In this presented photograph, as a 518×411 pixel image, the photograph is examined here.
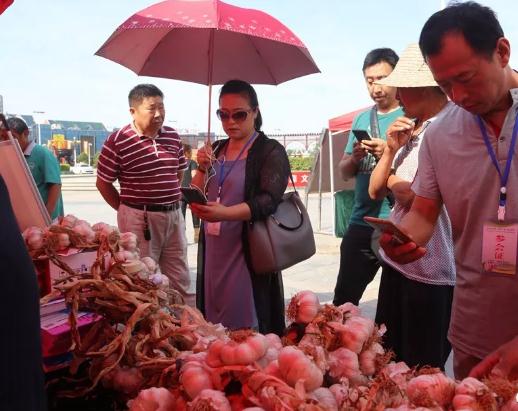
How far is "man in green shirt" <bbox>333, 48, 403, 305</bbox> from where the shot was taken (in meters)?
2.87

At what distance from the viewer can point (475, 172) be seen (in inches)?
59.4

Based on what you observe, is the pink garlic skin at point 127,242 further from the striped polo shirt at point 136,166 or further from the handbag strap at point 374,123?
the striped polo shirt at point 136,166

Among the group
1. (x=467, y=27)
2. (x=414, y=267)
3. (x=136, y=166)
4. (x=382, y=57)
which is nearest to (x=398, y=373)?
(x=467, y=27)

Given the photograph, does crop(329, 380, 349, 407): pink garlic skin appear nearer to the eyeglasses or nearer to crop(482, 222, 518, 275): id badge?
crop(482, 222, 518, 275): id badge

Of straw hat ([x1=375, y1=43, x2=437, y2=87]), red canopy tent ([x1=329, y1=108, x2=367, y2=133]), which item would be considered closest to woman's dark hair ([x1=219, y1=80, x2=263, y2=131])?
straw hat ([x1=375, y1=43, x2=437, y2=87])

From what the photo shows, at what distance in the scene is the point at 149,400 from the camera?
87 centimetres

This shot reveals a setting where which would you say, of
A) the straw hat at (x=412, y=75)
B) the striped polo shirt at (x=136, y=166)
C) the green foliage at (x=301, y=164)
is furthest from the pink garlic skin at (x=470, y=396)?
the green foliage at (x=301, y=164)

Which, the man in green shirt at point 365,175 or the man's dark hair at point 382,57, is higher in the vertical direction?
the man's dark hair at point 382,57

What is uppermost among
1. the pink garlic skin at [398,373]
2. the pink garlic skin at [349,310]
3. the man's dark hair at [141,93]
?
the man's dark hair at [141,93]

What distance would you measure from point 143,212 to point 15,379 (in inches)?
116

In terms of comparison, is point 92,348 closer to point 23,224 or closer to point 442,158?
point 23,224

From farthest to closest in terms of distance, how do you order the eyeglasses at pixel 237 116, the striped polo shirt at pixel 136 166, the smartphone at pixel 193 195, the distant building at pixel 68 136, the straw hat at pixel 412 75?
the distant building at pixel 68 136 → the striped polo shirt at pixel 136 166 → the eyeglasses at pixel 237 116 → the smartphone at pixel 193 195 → the straw hat at pixel 412 75

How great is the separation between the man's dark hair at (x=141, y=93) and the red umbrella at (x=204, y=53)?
16 centimetres

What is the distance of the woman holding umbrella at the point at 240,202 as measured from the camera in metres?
2.66
